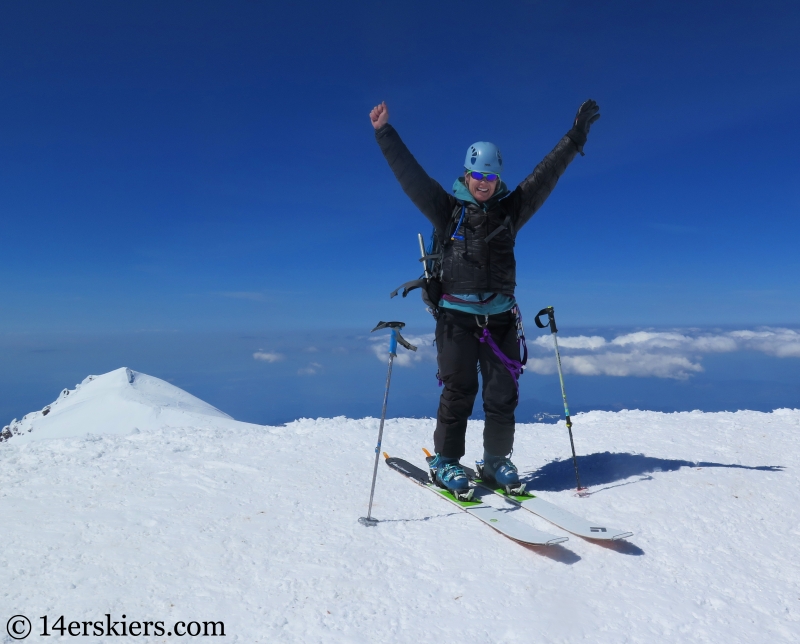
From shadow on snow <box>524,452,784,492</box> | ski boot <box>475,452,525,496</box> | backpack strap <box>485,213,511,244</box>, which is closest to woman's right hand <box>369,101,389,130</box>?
backpack strap <box>485,213,511,244</box>

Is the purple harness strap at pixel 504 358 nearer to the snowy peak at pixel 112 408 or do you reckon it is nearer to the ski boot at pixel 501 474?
the ski boot at pixel 501 474

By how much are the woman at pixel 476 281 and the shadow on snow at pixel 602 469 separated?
80cm

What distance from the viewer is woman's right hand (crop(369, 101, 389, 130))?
5.42m

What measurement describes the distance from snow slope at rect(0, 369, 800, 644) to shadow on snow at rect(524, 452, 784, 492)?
4 centimetres

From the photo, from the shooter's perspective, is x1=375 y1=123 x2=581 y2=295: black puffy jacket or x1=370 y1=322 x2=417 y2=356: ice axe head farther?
x1=375 y1=123 x2=581 y2=295: black puffy jacket

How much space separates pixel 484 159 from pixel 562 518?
146 inches

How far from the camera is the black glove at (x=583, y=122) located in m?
5.88

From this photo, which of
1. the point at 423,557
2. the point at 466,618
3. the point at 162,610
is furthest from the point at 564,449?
the point at 162,610

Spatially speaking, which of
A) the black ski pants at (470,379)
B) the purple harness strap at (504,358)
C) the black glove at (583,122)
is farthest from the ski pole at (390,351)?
the black glove at (583,122)

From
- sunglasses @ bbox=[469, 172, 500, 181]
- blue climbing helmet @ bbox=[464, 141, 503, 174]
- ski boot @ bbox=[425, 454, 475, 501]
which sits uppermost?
blue climbing helmet @ bbox=[464, 141, 503, 174]

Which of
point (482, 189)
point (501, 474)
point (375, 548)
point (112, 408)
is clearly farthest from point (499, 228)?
point (112, 408)

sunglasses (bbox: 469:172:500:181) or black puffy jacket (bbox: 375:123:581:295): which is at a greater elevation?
sunglasses (bbox: 469:172:500:181)

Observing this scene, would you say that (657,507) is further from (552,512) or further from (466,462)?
(466,462)

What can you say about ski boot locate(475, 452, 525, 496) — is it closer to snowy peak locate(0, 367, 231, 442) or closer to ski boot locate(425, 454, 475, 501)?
ski boot locate(425, 454, 475, 501)
